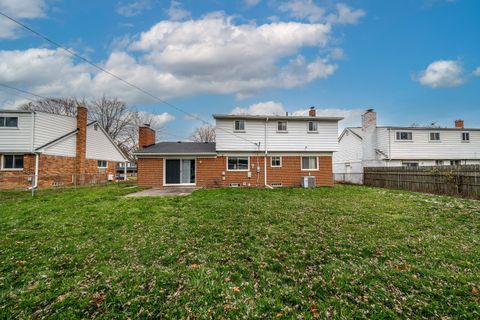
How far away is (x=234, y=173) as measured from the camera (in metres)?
17.1

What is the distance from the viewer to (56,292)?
10.1ft

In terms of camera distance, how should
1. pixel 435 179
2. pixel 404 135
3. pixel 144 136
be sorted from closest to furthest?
pixel 435 179, pixel 144 136, pixel 404 135

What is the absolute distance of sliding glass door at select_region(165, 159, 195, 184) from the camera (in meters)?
17.0

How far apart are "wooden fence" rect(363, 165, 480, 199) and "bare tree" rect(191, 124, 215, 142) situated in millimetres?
31656

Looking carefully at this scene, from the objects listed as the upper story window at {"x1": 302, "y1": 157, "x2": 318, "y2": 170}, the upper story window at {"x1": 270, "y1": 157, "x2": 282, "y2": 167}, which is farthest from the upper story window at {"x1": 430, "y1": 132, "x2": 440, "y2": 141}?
the upper story window at {"x1": 270, "y1": 157, "x2": 282, "y2": 167}

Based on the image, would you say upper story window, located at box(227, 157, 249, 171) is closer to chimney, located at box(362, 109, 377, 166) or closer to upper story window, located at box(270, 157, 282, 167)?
upper story window, located at box(270, 157, 282, 167)

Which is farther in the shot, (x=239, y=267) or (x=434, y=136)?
(x=434, y=136)

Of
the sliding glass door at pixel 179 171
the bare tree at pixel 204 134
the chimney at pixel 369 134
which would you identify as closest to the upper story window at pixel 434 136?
the chimney at pixel 369 134

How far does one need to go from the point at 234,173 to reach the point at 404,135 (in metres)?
16.3

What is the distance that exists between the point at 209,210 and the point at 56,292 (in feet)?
17.1

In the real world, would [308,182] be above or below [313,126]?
below

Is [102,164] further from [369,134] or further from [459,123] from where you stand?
[459,123]

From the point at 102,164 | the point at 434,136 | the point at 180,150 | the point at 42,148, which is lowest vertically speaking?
the point at 102,164

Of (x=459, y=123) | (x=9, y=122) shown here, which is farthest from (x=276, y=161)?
(x=459, y=123)
